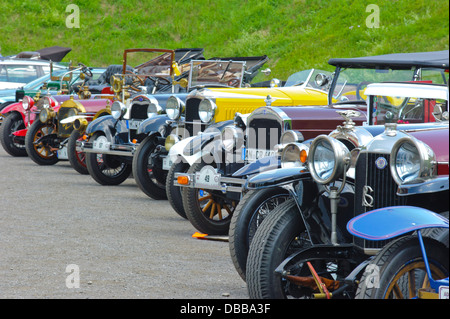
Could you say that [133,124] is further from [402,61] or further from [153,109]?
[402,61]

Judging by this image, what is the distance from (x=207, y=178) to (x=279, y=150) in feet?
4.29

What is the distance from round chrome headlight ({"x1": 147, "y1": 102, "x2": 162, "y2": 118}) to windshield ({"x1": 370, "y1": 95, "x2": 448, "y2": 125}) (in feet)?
11.4

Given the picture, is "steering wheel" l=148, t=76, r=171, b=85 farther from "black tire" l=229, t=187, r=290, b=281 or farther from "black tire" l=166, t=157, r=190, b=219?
"black tire" l=229, t=187, r=290, b=281

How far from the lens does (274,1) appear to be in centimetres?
3084

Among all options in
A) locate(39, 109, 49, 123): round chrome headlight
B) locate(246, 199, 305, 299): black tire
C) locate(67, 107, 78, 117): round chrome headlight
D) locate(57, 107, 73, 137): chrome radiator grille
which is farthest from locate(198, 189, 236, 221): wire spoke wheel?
locate(39, 109, 49, 123): round chrome headlight

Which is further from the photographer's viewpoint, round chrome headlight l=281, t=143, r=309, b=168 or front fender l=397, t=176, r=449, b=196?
round chrome headlight l=281, t=143, r=309, b=168

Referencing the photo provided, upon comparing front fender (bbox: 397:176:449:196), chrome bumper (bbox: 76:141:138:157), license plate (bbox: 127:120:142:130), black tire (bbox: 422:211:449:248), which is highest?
front fender (bbox: 397:176:449:196)

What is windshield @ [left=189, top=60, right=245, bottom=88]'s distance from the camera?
423 inches

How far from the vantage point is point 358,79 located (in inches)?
302

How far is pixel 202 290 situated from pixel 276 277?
0.84 meters

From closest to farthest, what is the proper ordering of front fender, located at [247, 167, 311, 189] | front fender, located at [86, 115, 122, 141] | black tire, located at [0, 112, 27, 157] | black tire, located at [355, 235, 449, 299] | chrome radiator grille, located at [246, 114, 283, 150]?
black tire, located at [355, 235, 449, 299]
front fender, located at [247, 167, 311, 189]
chrome radiator grille, located at [246, 114, 283, 150]
front fender, located at [86, 115, 122, 141]
black tire, located at [0, 112, 27, 157]

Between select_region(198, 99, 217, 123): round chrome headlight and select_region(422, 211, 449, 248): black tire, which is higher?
select_region(198, 99, 217, 123): round chrome headlight
